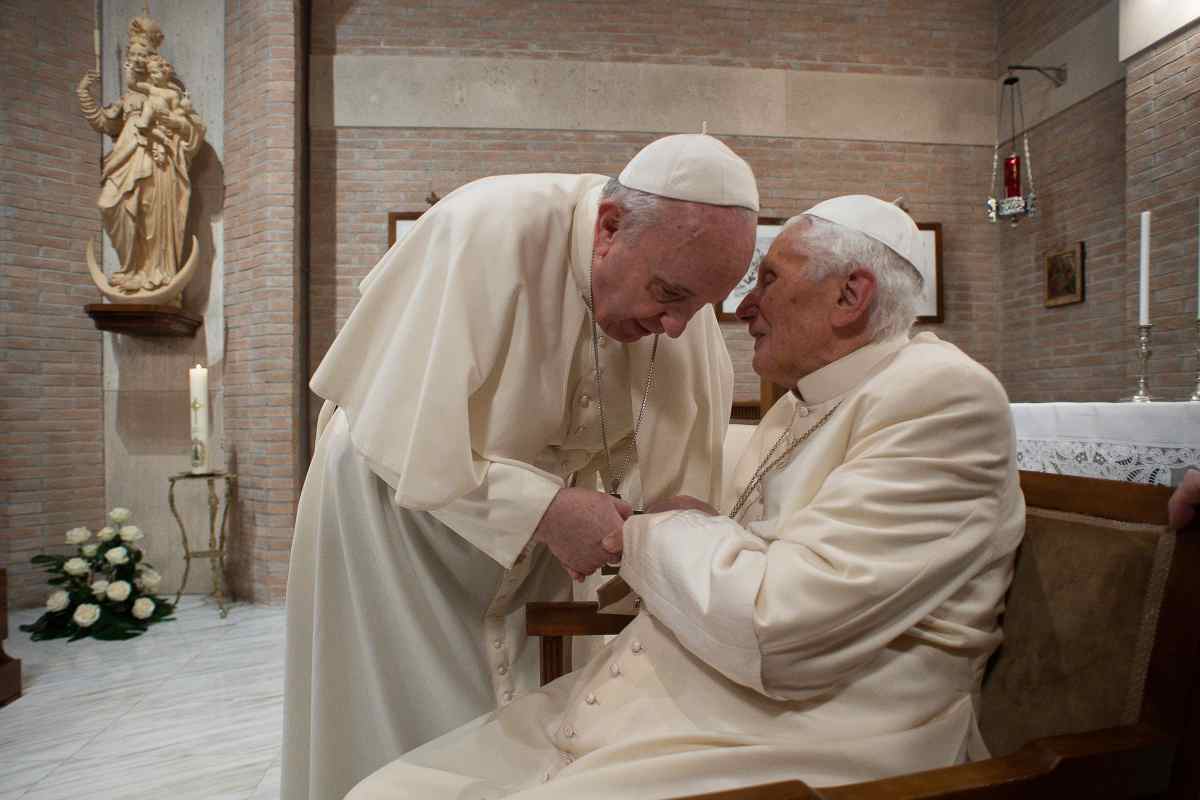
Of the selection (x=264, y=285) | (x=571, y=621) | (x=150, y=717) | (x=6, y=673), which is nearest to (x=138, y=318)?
(x=264, y=285)

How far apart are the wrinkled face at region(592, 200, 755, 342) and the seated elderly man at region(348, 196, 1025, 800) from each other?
11 cm

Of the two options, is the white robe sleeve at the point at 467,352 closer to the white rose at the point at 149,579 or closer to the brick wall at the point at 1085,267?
the white rose at the point at 149,579

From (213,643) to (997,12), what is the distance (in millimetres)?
8114

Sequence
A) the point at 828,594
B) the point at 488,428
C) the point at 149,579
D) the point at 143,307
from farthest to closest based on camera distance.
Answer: the point at 143,307 < the point at 149,579 < the point at 488,428 < the point at 828,594

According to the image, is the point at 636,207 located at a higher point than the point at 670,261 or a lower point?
higher

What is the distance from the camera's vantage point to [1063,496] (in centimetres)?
139

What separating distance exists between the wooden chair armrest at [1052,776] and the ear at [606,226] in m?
1.16

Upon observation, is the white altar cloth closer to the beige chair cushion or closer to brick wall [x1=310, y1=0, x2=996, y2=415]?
the beige chair cushion

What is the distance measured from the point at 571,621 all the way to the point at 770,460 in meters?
0.58

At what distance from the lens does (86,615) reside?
4836 mm

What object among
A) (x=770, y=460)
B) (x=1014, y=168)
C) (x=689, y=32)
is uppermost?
(x=689, y=32)

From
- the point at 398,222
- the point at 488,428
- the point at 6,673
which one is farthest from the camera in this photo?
the point at 398,222

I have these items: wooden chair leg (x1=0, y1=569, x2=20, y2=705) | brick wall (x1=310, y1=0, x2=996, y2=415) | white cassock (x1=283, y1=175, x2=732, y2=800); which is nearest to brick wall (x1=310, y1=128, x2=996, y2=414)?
brick wall (x1=310, y1=0, x2=996, y2=415)

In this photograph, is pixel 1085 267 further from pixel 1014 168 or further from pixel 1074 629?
pixel 1074 629
